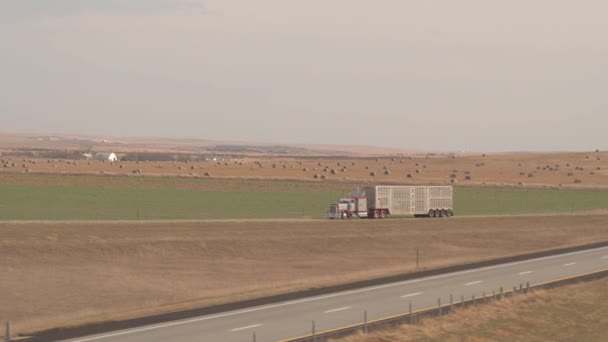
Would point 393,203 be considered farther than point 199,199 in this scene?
No

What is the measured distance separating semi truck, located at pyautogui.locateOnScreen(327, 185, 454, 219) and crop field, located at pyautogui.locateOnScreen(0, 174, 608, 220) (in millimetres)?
2785

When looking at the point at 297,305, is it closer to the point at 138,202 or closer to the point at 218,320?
the point at 218,320

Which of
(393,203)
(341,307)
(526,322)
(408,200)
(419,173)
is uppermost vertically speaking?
(419,173)

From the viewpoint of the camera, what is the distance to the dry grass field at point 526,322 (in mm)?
33062

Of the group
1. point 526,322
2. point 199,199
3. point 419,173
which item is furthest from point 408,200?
point 419,173

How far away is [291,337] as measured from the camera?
101 ft

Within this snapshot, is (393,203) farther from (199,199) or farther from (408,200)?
(199,199)

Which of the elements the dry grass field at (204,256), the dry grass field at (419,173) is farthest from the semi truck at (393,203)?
the dry grass field at (419,173)

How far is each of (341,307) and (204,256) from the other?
868 inches

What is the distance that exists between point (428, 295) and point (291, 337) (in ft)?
42.3

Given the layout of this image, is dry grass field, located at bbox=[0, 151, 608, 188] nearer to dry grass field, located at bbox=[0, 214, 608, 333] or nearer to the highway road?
dry grass field, located at bbox=[0, 214, 608, 333]

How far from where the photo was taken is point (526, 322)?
125 feet

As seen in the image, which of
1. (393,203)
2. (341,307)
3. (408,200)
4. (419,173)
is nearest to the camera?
(341,307)

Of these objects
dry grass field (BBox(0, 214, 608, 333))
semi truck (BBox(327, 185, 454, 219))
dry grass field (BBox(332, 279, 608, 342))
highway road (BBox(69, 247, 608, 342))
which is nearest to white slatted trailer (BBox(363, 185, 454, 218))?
semi truck (BBox(327, 185, 454, 219))
